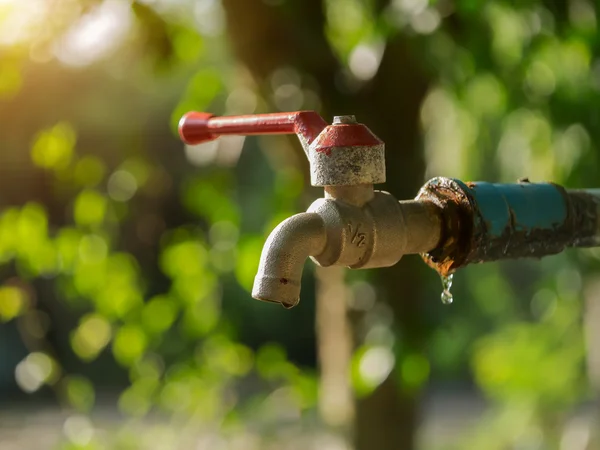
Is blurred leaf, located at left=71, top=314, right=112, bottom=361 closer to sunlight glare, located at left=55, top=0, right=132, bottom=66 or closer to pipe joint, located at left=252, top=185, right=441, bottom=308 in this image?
sunlight glare, located at left=55, top=0, right=132, bottom=66

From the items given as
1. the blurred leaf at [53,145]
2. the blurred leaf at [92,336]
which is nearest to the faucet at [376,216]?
the blurred leaf at [53,145]

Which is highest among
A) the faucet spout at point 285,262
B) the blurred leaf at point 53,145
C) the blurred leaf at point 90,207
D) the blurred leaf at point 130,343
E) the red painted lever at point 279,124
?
the blurred leaf at point 53,145

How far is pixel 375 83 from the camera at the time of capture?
1221mm

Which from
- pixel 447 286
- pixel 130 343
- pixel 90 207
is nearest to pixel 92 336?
pixel 130 343

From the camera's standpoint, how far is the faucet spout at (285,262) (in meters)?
0.47

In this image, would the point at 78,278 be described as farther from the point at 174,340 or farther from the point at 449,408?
the point at 449,408

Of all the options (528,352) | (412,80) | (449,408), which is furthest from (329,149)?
(449,408)

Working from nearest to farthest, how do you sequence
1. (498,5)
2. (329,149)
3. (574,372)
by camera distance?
(329,149) < (498,5) < (574,372)

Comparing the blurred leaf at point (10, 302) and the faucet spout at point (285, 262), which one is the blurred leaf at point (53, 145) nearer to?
the blurred leaf at point (10, 302)

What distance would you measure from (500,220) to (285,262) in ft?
0.55

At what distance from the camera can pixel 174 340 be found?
2.20 meters

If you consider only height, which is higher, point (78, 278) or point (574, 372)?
point (78, 278)

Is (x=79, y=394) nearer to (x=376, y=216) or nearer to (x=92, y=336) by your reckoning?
(x=92, y=336)

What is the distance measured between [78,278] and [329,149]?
102 centimetres
